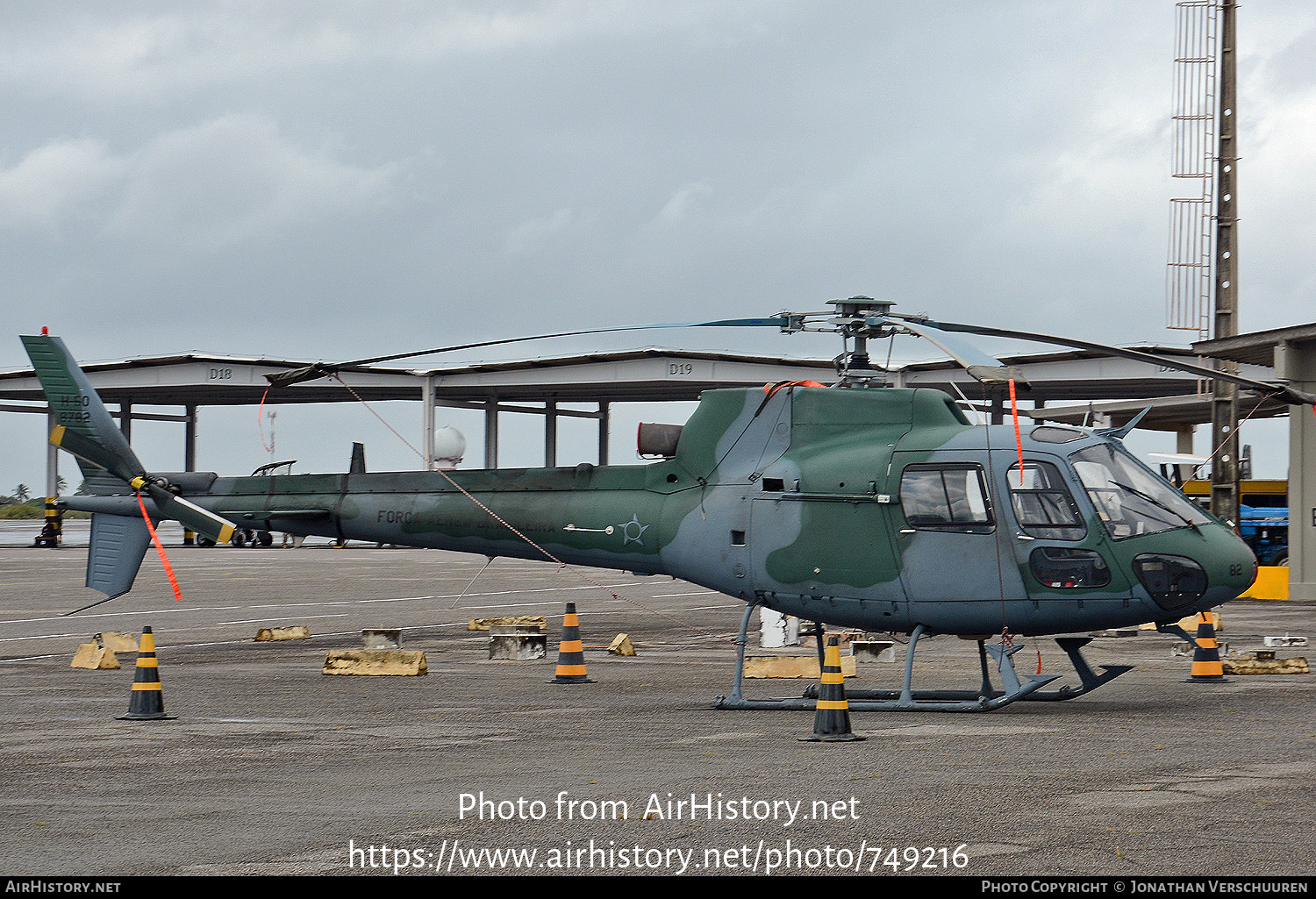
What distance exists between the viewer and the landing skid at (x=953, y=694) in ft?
40.4

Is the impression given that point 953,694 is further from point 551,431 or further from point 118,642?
point 551,431

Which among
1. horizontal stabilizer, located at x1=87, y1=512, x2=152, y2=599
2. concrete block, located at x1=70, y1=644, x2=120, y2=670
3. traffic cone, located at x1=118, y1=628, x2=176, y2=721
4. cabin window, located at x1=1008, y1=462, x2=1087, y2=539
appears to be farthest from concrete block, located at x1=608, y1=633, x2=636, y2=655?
cabin window, located at x1=1008, y1=462, x2=1087, y2=539

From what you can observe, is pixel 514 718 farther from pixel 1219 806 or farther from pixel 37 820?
pixel 1219 806

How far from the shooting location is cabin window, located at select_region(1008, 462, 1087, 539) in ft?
40.7

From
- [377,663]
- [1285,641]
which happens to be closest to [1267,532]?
[1285,641]

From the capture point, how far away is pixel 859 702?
13.1 metres

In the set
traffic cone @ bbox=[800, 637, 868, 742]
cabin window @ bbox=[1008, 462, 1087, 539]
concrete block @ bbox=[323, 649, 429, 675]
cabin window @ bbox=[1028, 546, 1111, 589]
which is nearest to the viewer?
traffic cone @ bbox=[800, 637, 868, 742]

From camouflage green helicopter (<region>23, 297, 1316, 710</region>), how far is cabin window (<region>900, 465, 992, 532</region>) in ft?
0.06

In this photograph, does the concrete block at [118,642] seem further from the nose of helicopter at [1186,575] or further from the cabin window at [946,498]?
the nose of helicopter at [1186,575]

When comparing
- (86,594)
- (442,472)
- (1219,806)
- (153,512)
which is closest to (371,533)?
(442,472)

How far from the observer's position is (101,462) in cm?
1686

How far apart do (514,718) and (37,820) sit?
5150 millimetres

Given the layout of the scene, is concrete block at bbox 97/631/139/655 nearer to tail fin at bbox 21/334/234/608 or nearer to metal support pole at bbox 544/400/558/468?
tail fin at bbox 21/334/234/608

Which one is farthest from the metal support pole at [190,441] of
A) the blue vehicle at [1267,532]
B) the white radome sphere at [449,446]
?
the blue vehicle at [1267,532]
